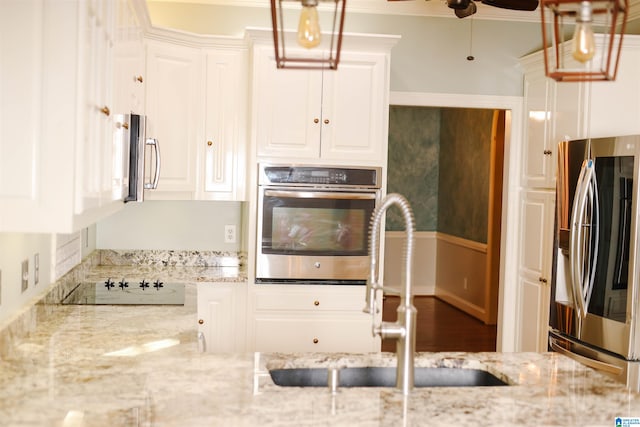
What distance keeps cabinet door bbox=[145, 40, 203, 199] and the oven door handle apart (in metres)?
0.54

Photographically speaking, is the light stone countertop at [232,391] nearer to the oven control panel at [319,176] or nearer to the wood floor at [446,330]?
the oven control panel at [319,176]

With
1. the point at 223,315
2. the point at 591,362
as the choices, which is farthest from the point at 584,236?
the point at 223,315

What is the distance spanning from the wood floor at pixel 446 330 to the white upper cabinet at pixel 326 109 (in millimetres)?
2504

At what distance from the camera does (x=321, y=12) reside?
4.48 metres

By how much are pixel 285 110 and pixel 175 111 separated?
0.65m

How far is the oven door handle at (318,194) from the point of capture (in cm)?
395

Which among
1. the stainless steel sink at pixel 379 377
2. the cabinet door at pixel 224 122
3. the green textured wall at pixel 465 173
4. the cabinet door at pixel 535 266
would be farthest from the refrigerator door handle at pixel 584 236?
the green textured wall at pixel 465 173

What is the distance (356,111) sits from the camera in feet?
13.1

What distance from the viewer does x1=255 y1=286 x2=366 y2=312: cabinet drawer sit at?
3973 mm

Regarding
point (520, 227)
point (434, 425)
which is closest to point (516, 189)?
point (520, 227)

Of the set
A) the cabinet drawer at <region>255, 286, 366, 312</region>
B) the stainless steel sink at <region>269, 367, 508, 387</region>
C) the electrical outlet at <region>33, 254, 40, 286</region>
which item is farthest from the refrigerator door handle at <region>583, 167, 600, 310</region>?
the electrical outlet at <region>33, 254, 40, 286</region>

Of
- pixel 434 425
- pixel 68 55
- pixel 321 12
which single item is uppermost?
pixel 321 12

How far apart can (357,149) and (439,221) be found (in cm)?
471

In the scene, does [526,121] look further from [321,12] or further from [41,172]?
[41,172]
